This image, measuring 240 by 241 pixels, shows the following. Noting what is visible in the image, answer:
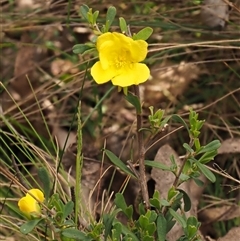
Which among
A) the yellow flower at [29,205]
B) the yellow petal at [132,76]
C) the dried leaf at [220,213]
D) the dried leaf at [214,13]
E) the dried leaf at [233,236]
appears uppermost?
the yellow petal at [132,76]

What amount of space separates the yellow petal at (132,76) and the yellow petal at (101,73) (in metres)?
0.02

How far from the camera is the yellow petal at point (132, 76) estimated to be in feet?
3.69

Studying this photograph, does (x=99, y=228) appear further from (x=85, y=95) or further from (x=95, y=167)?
(x=85, y=95)

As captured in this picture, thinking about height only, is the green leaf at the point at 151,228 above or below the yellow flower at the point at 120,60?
below

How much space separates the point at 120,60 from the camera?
1175mm

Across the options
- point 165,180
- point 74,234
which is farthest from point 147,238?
point 165,180

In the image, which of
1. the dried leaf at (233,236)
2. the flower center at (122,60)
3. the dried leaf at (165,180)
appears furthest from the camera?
the dried leaf at (165,180)

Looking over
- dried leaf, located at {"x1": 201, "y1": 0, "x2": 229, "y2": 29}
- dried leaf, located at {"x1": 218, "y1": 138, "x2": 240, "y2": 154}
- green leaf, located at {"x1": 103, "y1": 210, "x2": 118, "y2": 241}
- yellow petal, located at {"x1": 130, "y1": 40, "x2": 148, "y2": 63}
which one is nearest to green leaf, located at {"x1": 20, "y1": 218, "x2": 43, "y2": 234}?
green leaf, located at {"x1": 103, "y1": 210, "x2": 118, "y2": 241}

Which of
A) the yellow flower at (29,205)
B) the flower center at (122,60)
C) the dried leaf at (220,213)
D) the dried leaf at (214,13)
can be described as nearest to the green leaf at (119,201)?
the yellow flower at (29,205)

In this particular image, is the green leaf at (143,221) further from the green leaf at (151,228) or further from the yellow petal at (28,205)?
the yellow petal at (28,205)

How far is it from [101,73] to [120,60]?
5cm

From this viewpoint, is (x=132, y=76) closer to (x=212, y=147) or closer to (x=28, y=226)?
(x=212, y=147)

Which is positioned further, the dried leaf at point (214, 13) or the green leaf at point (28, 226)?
the dried leaf at point (214, 13)

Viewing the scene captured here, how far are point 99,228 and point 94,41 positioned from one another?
1.21 feet
